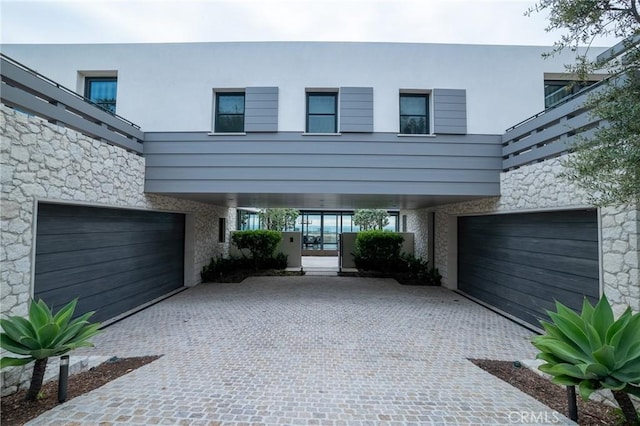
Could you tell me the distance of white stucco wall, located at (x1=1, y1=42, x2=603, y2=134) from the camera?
720cm

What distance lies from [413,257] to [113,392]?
10985mm

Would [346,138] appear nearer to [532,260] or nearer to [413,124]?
[413,124]

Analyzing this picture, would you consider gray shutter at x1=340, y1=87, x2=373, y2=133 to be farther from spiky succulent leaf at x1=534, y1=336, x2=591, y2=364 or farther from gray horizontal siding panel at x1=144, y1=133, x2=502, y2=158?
spiky succulent leaf at x1=534, y1=336, x2=591, y2=364

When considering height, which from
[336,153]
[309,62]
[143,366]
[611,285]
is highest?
[309,62]

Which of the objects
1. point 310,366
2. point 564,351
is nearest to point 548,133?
point 564,351

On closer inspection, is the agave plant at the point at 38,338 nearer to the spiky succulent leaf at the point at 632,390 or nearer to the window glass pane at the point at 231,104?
the spiky succulent leaf at the point at 632,390

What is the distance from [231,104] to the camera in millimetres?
7492

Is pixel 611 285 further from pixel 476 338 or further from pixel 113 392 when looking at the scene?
pixel 113 392

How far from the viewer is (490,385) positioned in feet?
12.0

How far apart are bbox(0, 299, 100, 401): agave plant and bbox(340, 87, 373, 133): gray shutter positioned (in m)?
5.78

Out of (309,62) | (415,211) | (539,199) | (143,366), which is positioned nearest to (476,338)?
(539,199)

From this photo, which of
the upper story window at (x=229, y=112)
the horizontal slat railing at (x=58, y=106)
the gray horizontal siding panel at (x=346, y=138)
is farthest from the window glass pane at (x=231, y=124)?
the horizontal slat railing at (x=58, y=106)

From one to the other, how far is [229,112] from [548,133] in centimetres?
677

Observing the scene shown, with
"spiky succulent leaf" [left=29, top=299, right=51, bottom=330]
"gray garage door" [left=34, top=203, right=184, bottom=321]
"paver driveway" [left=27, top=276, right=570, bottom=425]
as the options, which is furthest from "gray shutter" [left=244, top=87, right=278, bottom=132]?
"spiky succulent leaf" [left=29, top=299, right=51, bottom=330]
